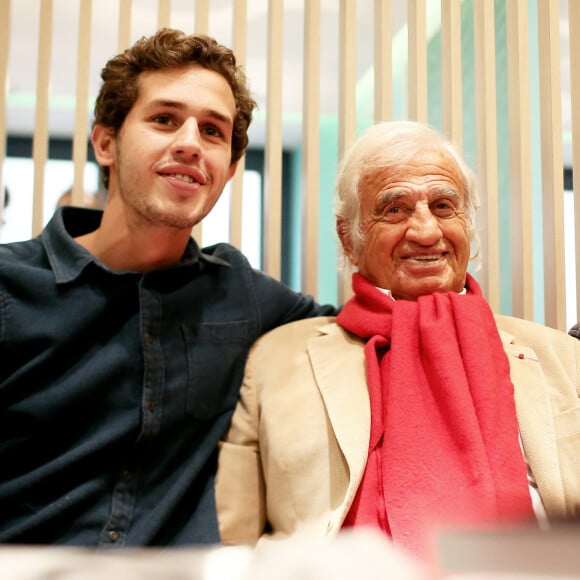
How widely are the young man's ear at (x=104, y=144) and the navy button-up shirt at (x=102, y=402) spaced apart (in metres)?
0.24

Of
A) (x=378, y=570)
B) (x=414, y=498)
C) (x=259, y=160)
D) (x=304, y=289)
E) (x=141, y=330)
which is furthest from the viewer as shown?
(x=259, y=160)

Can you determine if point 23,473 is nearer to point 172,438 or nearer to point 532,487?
point 172,438

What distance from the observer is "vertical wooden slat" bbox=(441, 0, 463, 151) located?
218cm

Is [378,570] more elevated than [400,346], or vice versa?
[400,346]

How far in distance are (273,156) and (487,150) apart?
67cm

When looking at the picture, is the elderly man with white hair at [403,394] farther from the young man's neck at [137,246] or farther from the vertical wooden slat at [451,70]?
the vertical wooden slat at [451,70]

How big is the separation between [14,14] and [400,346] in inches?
133

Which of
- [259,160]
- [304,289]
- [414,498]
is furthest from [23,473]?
[259,160]

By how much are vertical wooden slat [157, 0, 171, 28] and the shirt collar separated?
665 mm

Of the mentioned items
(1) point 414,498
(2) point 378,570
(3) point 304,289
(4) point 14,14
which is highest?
(4) point 14,14

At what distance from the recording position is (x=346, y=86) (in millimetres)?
2143

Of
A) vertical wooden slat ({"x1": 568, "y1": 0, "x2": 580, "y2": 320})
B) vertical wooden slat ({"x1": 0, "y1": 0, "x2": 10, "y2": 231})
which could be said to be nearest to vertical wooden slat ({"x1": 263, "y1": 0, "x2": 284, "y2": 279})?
vertical wooden slat ({"x1": 0, "y1": 0, "x2": 10, "y2": 231})

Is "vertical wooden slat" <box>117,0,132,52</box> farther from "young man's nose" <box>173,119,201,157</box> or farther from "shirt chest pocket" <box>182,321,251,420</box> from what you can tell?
"shirt chest pocket" <box>182,321,251,420</box>

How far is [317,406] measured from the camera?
59.4 inches
